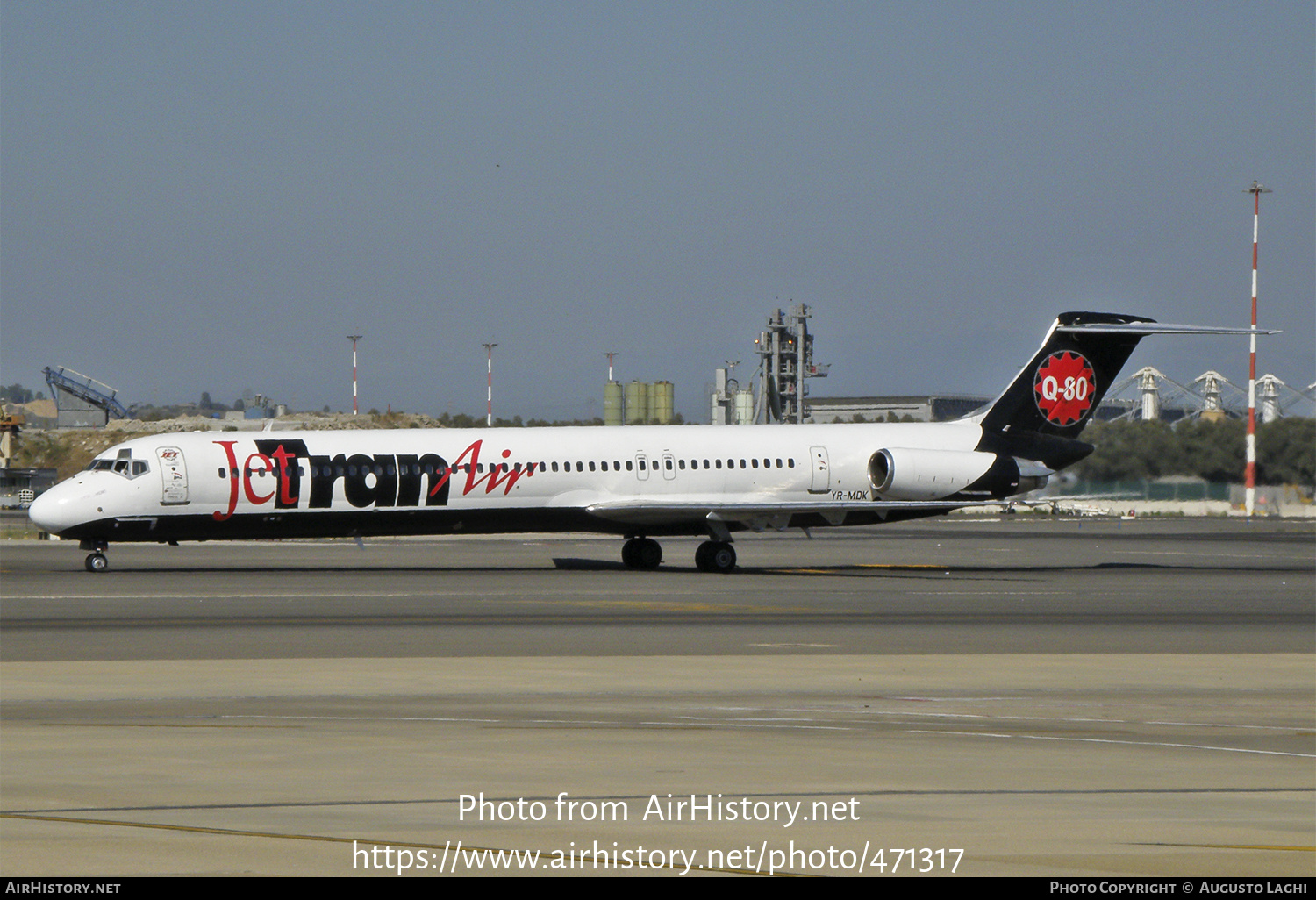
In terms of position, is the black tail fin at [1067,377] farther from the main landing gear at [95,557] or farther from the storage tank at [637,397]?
the storage tank at [637,397]

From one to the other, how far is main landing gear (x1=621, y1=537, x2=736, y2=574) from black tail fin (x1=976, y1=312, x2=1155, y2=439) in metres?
7.76

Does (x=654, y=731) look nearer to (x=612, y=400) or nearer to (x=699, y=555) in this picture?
(x=699, y=555)

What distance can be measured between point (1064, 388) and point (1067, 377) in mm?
286

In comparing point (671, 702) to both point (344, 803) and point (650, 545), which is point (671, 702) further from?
point (650, 545)

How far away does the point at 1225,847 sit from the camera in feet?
26.5

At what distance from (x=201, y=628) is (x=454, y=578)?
11.2 m

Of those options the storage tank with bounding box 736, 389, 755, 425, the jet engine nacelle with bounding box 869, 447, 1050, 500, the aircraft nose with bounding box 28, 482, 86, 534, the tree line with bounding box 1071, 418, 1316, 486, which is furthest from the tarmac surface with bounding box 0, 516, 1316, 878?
the storage tank with bounding box 736, 389, 755, 425

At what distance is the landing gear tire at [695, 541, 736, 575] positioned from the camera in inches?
1385

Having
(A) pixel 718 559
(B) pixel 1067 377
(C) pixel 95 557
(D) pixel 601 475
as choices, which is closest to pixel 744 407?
(B) pixel 1067 377

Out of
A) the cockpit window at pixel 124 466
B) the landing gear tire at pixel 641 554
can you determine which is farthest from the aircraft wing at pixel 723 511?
the cockpit window at pixel 124 466

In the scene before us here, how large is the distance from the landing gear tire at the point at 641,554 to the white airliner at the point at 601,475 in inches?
1.7

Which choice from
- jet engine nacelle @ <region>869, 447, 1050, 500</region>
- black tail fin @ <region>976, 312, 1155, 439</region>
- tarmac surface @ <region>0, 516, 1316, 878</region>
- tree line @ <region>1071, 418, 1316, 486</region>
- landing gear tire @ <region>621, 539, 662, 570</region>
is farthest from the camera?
tree line @ <region>1071, 418, 1316, 486</region>

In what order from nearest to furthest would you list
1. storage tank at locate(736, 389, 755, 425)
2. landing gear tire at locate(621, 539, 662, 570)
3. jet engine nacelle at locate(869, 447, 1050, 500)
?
jet engine nacelle at locate(869, 447, 1050, 500) < landing gear tire at locate(621, 539, 662, 570) < storage tank at locate(736, 389, 755, 425)

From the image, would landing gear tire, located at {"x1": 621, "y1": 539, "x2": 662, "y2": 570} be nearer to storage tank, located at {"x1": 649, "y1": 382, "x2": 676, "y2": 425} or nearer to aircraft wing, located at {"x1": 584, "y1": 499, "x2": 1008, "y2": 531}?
aircraft wing, located at {"x1": 584, "y1": 499, "x2": 1008, "y2": 531}
